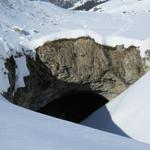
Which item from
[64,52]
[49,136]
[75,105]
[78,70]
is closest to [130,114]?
[78,70]

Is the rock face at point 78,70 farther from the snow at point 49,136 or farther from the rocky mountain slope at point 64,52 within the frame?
the snow at point 49,136

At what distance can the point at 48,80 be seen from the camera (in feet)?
44.1

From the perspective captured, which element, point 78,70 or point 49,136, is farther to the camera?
point 78,70

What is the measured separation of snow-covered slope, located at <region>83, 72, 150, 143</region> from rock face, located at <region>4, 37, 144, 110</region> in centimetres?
111

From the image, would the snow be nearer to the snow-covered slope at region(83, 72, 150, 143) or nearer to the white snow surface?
the snow-covered slope at region(83, 72, 150, 143)

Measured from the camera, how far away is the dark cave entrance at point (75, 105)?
51.1 feet

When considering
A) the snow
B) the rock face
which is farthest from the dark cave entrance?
the snow

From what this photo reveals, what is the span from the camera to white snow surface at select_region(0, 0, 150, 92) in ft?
42.2

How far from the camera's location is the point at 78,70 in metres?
14.0

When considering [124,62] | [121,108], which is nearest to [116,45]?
[124,62]

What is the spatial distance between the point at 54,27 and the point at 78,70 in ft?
5.12

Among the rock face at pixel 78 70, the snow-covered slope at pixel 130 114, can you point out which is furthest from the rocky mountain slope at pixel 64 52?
the snow-covered slope at pixel 130 114

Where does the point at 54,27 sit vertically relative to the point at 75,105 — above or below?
above

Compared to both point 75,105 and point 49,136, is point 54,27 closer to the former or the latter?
point 75,105
